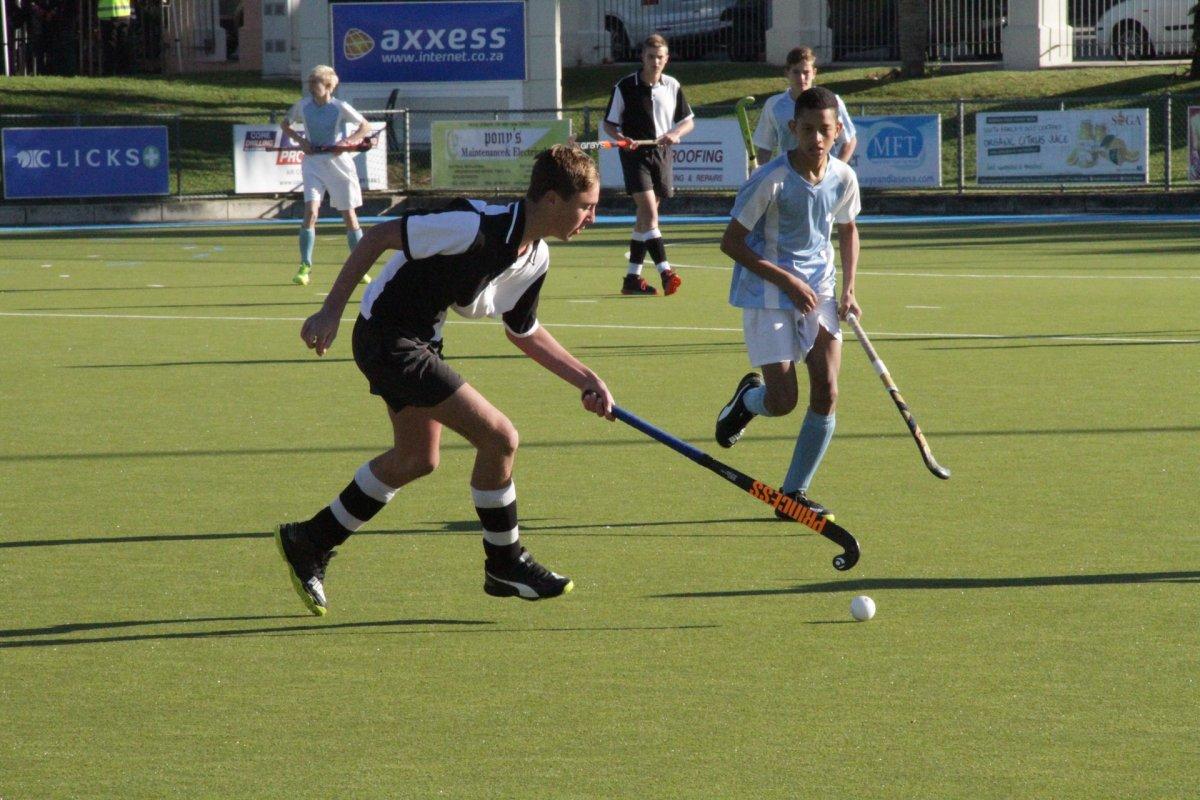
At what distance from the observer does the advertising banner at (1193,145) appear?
89.9 ft

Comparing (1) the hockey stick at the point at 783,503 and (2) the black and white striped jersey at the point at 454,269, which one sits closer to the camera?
(2) the black and white striped jersey at the point at 454,269

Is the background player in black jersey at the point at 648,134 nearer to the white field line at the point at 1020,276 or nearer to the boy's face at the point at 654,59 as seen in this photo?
the boy's face at the point at 654,59

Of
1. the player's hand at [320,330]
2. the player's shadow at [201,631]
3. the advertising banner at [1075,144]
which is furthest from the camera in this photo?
the advertising banner at [1075,144]

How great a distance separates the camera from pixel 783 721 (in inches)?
189

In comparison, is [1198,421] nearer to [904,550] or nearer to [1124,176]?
[904,550]

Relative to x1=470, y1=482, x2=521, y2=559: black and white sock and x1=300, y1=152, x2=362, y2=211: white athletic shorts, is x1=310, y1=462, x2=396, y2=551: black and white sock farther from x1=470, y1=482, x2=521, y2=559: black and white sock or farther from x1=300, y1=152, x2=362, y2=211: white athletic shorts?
x1=300, y1=152, x2=362, y2=211: white athletic shorts

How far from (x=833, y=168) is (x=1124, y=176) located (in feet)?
69.6

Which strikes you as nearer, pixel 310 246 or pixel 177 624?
pixel 177 624

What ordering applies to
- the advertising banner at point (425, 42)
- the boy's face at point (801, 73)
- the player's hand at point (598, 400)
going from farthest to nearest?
1. the advertising banner at point (425, 42)
2. the boy's face at point (801, 73)
3. the player's hand at point (598, 400)

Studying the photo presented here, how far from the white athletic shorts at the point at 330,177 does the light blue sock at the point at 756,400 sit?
10029 millimetres

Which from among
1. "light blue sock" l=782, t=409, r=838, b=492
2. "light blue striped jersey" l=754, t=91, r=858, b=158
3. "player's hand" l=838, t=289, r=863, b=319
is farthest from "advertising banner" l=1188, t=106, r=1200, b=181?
"light blue sock" l=782, t=409, r=838, b=492

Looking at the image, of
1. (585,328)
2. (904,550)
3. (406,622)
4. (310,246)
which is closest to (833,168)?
(904,550)

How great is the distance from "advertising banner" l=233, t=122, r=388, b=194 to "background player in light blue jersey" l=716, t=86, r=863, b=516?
73.1 ft

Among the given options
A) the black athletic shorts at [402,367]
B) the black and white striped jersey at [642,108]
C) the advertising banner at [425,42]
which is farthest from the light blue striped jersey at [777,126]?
the advertising banner at [425,42]
